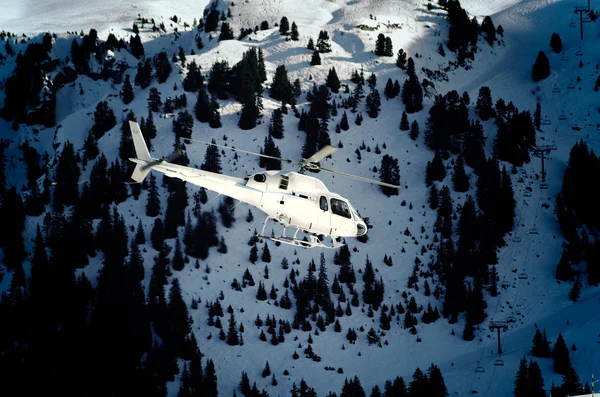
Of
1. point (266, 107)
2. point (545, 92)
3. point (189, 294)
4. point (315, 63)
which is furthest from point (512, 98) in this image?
point (189, 294)

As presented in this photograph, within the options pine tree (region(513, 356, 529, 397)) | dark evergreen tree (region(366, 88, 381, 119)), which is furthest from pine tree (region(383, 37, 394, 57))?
pine tree (region(513, 356, 529, 397))

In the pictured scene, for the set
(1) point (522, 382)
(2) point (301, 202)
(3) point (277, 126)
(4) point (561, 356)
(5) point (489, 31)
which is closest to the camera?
(2) point (301, 202)

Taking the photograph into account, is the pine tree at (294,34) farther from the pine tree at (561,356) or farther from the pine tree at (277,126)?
the pine tree at (561,356)

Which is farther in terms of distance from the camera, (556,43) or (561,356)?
(556,43)

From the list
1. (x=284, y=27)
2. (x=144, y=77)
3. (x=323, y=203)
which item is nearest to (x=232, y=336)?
(x=323, y=203)

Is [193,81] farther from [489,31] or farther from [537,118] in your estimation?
[489,31]

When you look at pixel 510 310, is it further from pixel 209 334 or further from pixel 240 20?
pixel 240 20

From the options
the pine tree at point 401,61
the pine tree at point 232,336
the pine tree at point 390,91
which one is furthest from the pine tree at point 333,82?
the pine tree at point 232,336
